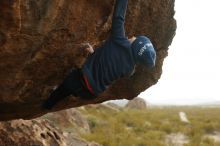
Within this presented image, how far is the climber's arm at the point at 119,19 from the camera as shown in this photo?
5.55 meters

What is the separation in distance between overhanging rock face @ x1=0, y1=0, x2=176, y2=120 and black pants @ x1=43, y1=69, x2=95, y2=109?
0.98ft

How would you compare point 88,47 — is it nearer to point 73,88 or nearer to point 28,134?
point 73,88

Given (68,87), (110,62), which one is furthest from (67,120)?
(110,62)

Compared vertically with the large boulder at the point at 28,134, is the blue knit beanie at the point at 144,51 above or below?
above

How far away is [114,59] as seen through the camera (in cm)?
562

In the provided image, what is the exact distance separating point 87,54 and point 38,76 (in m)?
0.90

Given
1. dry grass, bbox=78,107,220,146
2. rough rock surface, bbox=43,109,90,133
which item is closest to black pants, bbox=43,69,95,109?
dry grass, bbox=78,107,220,146

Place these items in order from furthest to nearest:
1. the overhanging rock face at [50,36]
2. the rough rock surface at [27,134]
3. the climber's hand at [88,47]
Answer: the rough rock surface at [27,134] → the climber's hand at [88,47] → the overhanging rock face at [50,36]

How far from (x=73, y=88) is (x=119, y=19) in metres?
1.24

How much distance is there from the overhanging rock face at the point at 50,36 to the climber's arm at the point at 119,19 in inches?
7.1

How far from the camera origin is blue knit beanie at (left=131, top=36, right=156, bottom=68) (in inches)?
208

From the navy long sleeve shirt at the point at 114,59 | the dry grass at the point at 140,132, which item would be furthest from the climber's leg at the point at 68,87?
the dry grass at the point at 140,132

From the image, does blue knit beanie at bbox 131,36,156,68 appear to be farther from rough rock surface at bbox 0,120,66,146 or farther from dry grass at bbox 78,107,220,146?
dry grass at bbox 78,107,220,146

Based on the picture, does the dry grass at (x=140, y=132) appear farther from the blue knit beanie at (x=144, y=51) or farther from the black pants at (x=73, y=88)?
the blue knit beanie at (x=144, y=51)
